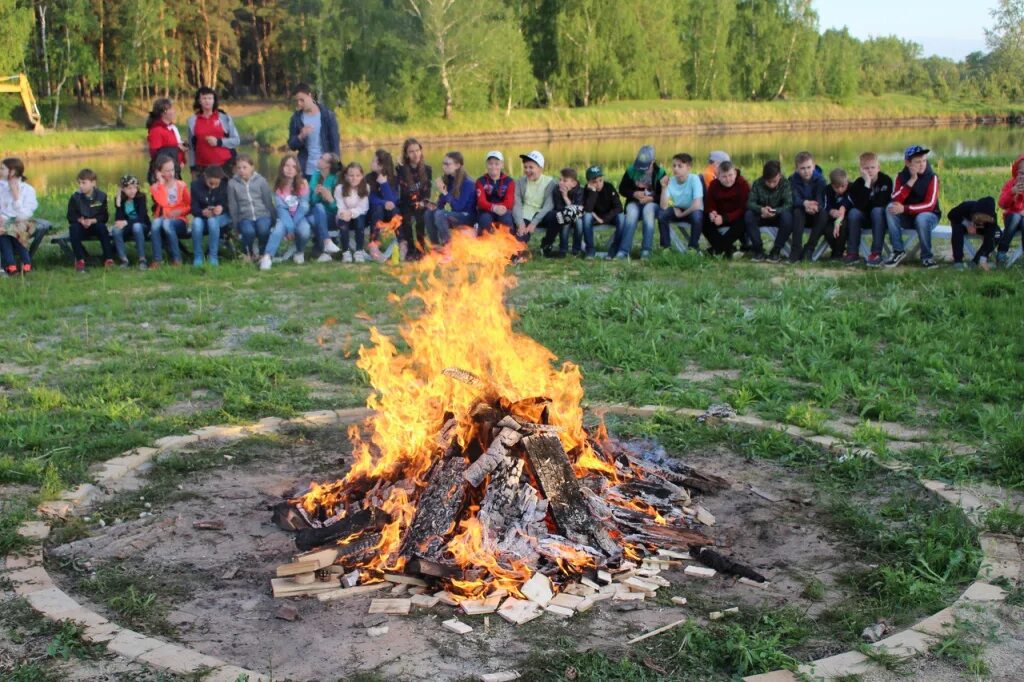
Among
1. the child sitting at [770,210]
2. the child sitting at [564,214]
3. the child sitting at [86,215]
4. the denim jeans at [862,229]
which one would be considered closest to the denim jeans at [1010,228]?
the denim jeans at [862,229]

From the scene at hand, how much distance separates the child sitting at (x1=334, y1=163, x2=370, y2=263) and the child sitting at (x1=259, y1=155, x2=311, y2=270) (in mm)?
432

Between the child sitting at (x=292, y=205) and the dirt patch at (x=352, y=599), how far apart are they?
726cm

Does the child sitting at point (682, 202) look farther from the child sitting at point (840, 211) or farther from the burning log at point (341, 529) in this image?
the burning log at point (341, 529)

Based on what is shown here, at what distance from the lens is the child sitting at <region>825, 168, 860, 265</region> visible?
11711mm

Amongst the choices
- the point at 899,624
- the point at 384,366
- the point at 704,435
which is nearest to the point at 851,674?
the point at 899,624

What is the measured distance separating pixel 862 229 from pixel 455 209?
16.6 feet

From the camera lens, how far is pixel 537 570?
4.48 meters

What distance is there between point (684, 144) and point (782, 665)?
3970cm

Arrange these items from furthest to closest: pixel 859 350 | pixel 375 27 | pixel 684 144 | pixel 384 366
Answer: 1. pixel 375 27
2. pixel 684 144
3. pixel 859 350
4. pixel 384 366

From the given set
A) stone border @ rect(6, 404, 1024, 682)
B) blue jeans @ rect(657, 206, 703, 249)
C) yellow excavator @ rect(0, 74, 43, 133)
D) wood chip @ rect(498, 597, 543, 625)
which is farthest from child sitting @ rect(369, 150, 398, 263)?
yellow excavator @ rect(0, 74, 43, 133)

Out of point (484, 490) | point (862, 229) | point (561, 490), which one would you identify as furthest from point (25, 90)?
point (561, 490)

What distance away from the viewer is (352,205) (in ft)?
42.1

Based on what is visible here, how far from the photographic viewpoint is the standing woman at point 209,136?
13.2 meters

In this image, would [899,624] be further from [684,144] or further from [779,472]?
[684,144]
